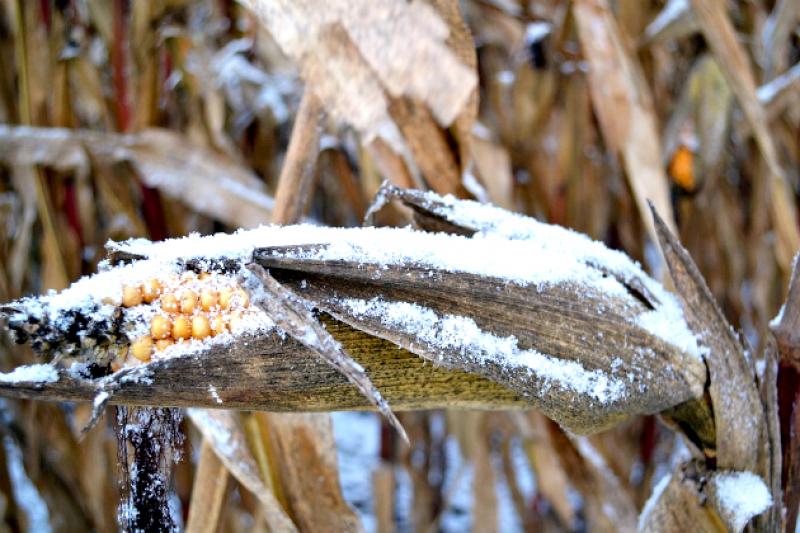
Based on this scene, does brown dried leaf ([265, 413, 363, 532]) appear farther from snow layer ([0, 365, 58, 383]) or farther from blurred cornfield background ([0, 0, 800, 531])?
snow layer ([0, 365, 58, 383])

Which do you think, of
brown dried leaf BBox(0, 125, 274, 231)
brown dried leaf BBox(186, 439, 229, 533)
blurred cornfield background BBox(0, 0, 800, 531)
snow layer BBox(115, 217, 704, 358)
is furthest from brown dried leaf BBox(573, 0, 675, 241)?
brown dried leaf BBox(186, 439, 229, 533)

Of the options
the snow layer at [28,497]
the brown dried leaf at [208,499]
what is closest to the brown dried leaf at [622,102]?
the brown dried leaf at [208,499]

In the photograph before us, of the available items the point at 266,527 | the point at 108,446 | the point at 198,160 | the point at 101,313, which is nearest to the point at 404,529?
the point at 108,446

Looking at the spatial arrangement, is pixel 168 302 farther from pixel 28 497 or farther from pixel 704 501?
pixel 28 497

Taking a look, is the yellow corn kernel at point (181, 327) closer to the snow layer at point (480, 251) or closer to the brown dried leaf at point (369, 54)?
the snow layer at point (480, 251)

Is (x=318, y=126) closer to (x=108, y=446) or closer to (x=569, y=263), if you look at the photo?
(x=569, y=263)
